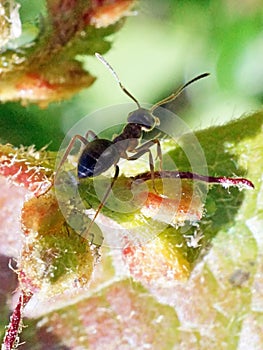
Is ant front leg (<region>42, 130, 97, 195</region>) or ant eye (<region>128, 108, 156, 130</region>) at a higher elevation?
ant front leg (<region>42, 130, 97, 195</region>)

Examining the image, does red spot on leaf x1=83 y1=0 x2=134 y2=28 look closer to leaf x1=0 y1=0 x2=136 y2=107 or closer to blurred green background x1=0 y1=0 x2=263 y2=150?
leaf x1=0 y1=0 x2=136 y2=107

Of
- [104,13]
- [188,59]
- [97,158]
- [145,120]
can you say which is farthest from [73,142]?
[188,59]

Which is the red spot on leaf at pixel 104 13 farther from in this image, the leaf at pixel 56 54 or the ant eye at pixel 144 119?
the ant eye at pixel 144 119

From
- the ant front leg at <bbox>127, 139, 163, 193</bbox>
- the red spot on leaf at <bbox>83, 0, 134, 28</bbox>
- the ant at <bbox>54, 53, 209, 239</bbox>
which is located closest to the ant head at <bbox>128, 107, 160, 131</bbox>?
the ant at <bbox>54, 53, 209, 239</bbox>

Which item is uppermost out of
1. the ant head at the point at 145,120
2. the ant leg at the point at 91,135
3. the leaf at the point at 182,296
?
the ant leg at the point at 91,135

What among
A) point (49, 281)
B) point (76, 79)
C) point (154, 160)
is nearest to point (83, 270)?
point (49, 281)

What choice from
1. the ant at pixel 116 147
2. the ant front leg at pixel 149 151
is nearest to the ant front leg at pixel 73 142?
the ant at pixel 116 147
